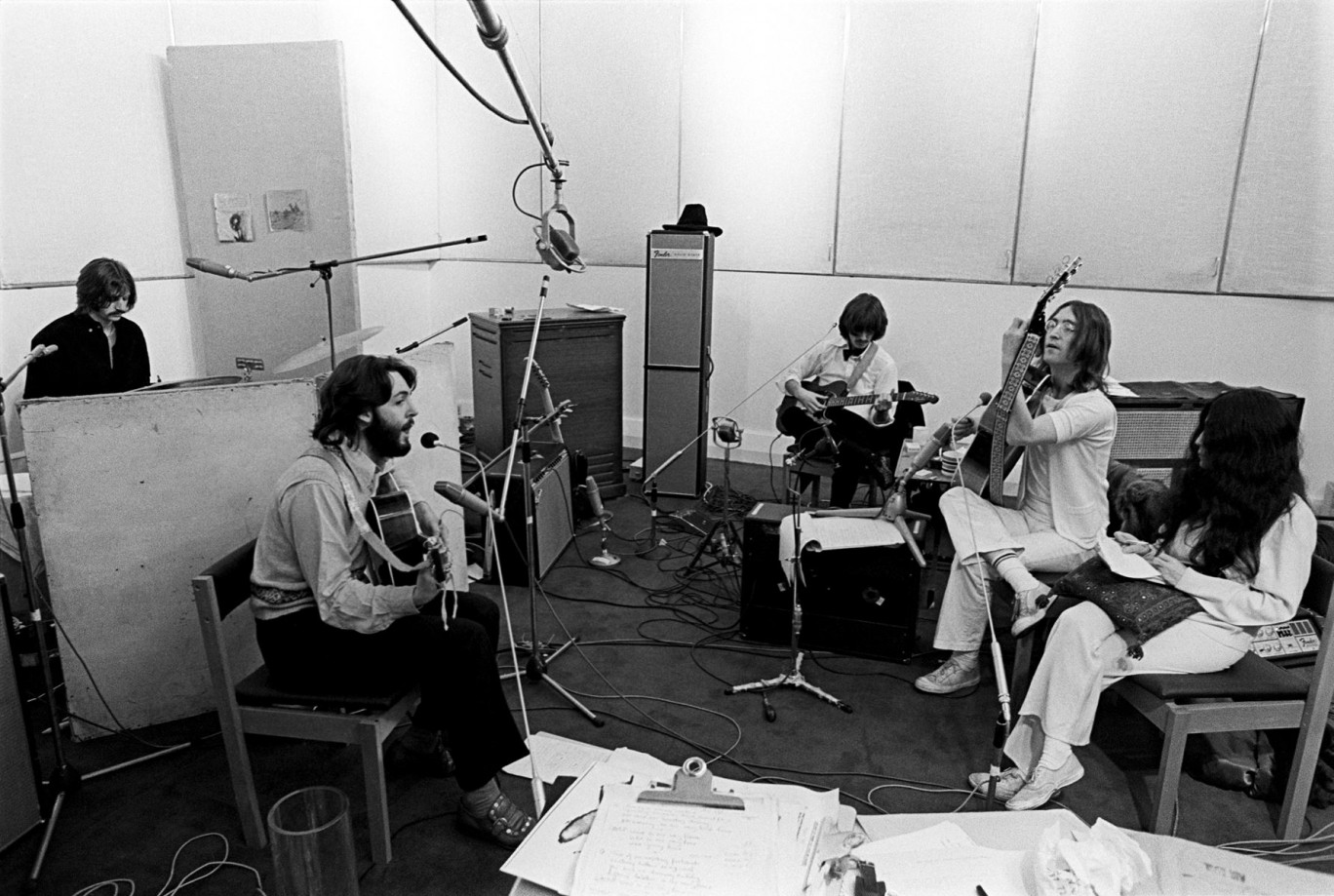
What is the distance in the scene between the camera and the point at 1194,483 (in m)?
2.37

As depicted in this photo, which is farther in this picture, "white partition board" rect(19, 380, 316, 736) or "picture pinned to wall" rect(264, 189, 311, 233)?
"picture pinned to wall" rect(264, 189, 311, 233)

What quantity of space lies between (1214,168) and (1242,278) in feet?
2.04

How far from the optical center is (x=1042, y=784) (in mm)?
2375

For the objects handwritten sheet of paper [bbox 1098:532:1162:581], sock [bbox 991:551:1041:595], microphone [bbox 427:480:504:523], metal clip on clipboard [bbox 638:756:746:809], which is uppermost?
microphone [bbox 427:480:504:523]

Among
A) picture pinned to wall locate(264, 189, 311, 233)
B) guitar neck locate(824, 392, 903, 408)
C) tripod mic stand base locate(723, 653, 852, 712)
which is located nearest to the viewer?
tripod mic stand base locate(723, 653, 852, 712)

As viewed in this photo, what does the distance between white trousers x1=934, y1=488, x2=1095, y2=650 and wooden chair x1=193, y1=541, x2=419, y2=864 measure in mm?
1841

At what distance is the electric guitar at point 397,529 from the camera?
7.31 ft

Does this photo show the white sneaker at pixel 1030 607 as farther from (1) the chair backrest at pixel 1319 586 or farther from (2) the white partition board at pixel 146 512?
(2) the white partition board at pixel 146 512

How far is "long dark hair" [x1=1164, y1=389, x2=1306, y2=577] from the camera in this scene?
2.21 meters

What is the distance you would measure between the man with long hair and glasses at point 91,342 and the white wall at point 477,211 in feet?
1.65

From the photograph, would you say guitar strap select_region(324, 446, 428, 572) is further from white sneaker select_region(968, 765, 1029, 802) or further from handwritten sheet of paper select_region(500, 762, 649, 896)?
white sneaker select_region(968, 765, 1029, 802)

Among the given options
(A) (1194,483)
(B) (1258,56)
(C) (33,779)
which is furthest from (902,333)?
(C) (33,779)

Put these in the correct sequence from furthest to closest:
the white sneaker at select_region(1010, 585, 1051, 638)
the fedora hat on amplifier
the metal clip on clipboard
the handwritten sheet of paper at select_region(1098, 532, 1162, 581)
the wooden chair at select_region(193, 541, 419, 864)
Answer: the fedora hat on amplifier → the white sneaker at select_region(1010, 585, 1051, 638) → the handwritten sheet of paper at select_region(1098, 532, 1162, 581) → the wooden chair at select_region(193, 541, 419, 864) → the metal clip on clipboard

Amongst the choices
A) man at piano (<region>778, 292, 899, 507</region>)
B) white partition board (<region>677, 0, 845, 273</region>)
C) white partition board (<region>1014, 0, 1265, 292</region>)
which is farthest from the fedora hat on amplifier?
white partition board (<region>1014, 0, 1265, 292</region>)
